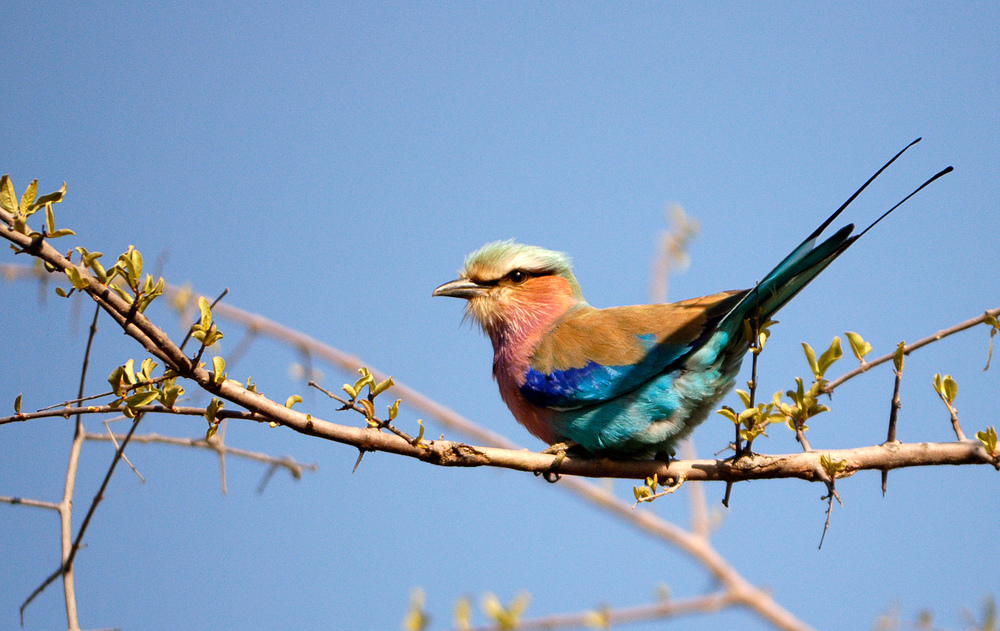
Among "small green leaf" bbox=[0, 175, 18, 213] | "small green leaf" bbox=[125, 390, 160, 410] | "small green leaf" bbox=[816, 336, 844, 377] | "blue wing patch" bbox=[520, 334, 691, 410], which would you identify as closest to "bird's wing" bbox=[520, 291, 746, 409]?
"blue wing patch" bbox=[520, 334, 691, 410]

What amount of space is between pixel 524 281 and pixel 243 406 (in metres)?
2.76

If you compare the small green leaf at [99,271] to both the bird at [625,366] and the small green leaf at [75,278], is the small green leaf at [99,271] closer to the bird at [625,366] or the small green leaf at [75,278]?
the small green leaf at [75,278]

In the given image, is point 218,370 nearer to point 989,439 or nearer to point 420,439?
point 420,439

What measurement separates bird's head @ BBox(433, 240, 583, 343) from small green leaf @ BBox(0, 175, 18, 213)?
2.90 m

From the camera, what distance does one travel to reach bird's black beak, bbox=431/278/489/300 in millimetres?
5055

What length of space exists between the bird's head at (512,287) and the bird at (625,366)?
0.7 inches

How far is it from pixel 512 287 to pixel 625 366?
115cm

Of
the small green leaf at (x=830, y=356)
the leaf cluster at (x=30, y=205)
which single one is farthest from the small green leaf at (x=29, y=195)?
the small green leaf at (x=830, y=356)

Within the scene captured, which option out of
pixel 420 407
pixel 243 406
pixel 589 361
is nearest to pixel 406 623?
pixel 420 407

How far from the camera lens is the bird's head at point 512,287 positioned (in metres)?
4.95

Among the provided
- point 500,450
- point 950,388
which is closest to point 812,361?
point 950,388

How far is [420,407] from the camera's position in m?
4.62

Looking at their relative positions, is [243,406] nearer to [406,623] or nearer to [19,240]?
[19,240]

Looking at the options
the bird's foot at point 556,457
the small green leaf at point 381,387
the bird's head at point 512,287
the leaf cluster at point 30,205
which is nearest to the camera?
the leaf cluster at point 30,205
